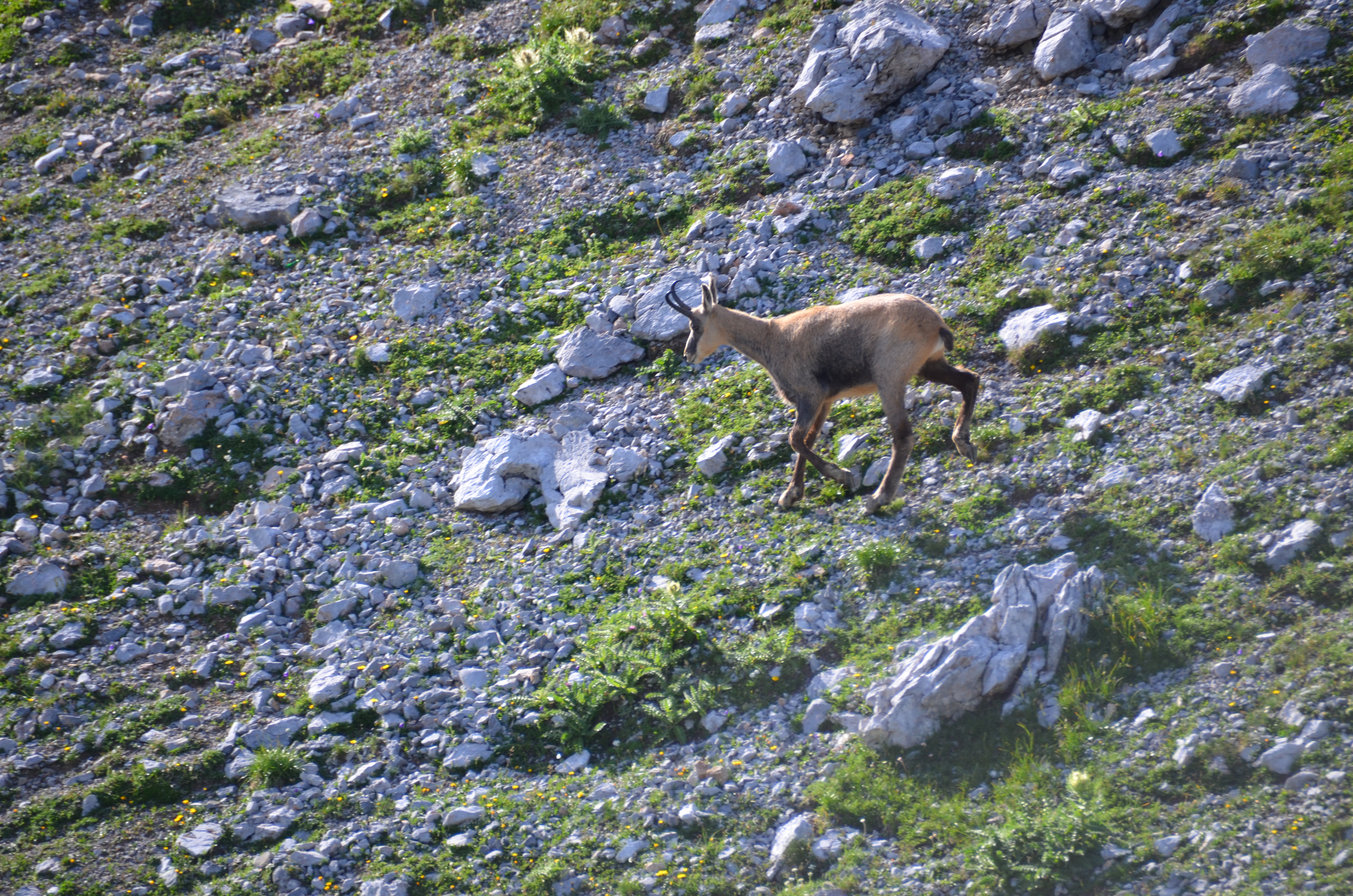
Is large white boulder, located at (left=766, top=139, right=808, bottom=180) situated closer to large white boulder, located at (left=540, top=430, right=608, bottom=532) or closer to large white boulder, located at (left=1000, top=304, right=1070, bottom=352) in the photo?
large white boulder, located at (left=1000, top=304, right=1070, bottom=352)

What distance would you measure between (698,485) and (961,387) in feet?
9.83

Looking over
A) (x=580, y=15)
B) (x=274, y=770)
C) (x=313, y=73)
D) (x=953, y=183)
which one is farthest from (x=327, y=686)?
(x=313, y=73)

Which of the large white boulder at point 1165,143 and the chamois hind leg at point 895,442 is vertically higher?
the large white boulder at point 1165,143

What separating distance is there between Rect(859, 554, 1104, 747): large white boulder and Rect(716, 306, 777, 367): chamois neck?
4.04 m

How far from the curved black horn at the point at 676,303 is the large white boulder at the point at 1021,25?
6.11m

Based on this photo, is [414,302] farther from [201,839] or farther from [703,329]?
[201,839]

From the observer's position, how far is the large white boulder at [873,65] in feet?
43.2

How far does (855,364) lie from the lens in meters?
9.27

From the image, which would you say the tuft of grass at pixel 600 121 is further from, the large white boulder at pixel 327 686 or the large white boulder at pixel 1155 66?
the large white boulder at pixel 327 686

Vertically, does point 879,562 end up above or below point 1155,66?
below

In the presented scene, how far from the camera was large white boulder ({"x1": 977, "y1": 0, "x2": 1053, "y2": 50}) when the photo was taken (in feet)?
42.3

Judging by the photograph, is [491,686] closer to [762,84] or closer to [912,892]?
[912,892]

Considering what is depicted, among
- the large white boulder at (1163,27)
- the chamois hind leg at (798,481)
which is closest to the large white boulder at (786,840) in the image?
the chamois hind leg at (798,481)

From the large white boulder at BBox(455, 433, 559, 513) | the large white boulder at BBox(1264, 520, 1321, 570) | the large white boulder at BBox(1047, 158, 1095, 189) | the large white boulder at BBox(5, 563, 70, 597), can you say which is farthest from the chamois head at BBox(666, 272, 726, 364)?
the large white boulder at BBox(5, 563, 70, 597)
